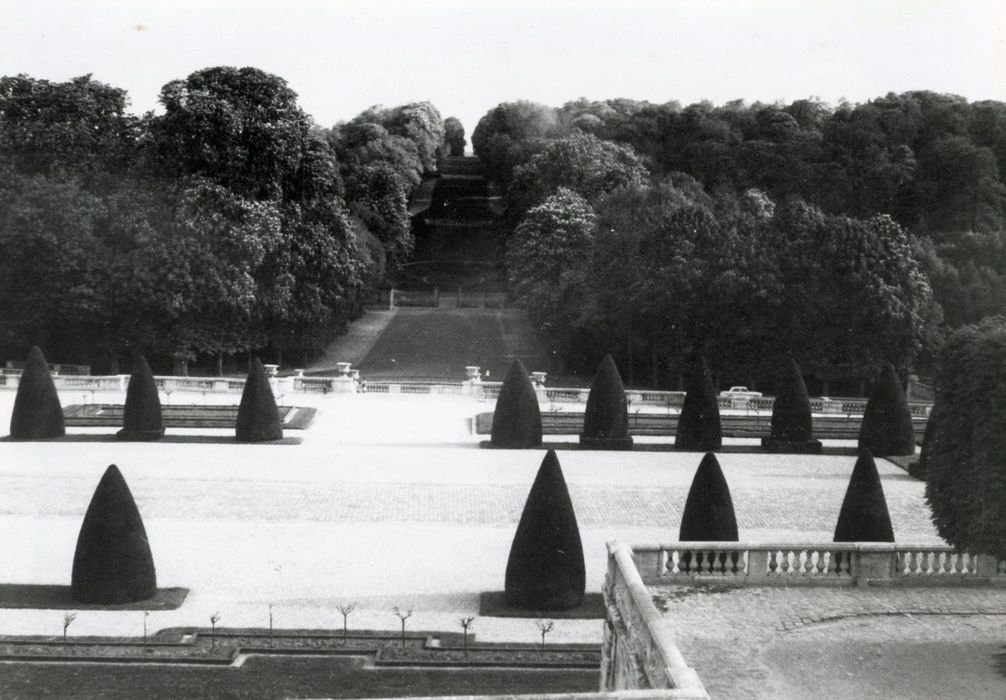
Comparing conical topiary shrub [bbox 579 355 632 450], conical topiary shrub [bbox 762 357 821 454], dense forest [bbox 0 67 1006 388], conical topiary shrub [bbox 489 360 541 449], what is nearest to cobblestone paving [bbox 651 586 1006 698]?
conical topiary shrub [bbox 489 360 541 449]

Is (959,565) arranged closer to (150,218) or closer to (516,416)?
(516,416)

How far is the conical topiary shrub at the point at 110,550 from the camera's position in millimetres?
21203

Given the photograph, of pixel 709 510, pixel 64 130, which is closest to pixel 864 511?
pixel 709 510

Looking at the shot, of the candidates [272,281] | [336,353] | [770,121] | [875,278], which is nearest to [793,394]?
[875,278]

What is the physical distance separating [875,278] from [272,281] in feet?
88.9

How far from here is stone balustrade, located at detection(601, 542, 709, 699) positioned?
1187 cm

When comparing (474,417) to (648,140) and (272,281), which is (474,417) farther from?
(648,140)

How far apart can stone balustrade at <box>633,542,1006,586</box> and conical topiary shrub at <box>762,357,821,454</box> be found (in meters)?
20.0

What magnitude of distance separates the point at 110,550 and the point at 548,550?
7.62 metres

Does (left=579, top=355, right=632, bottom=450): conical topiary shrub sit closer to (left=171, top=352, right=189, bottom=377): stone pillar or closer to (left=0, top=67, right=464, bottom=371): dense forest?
(left=0, top=67, right=464, bottom=371): dense forest

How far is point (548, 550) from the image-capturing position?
2119 cm

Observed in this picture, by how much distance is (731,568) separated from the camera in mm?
17906

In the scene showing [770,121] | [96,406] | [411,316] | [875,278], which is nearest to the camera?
[96,406]

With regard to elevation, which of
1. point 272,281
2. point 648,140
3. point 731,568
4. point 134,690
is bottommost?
point 134,690
